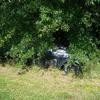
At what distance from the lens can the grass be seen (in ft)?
26.9

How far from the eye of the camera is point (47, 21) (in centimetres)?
938

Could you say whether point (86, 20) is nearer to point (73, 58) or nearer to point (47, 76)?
point (73, 58)

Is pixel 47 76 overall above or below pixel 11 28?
below

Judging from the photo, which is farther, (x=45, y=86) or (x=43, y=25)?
(x=43, y=25)

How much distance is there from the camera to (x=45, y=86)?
29.4 feet

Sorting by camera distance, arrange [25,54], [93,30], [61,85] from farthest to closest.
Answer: [93,30]
[25,54]
[61,85]

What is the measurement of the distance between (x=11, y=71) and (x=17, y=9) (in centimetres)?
169

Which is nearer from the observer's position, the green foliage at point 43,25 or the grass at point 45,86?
the grass at point 45,86

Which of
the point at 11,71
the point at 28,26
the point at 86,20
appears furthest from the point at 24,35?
the point at 86,20

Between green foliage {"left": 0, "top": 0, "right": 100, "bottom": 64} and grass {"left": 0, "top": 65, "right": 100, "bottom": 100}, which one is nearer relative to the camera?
grass {"left": 0, "top": 65, "right": 100, "bottom": 100}

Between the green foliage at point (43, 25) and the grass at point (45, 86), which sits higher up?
the green foliage at point (43, 25)

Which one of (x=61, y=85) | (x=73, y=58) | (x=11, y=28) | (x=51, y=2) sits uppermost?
(x=51, y=2)

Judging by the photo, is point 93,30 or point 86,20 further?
point 93,30

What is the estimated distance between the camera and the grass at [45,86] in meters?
8.21
